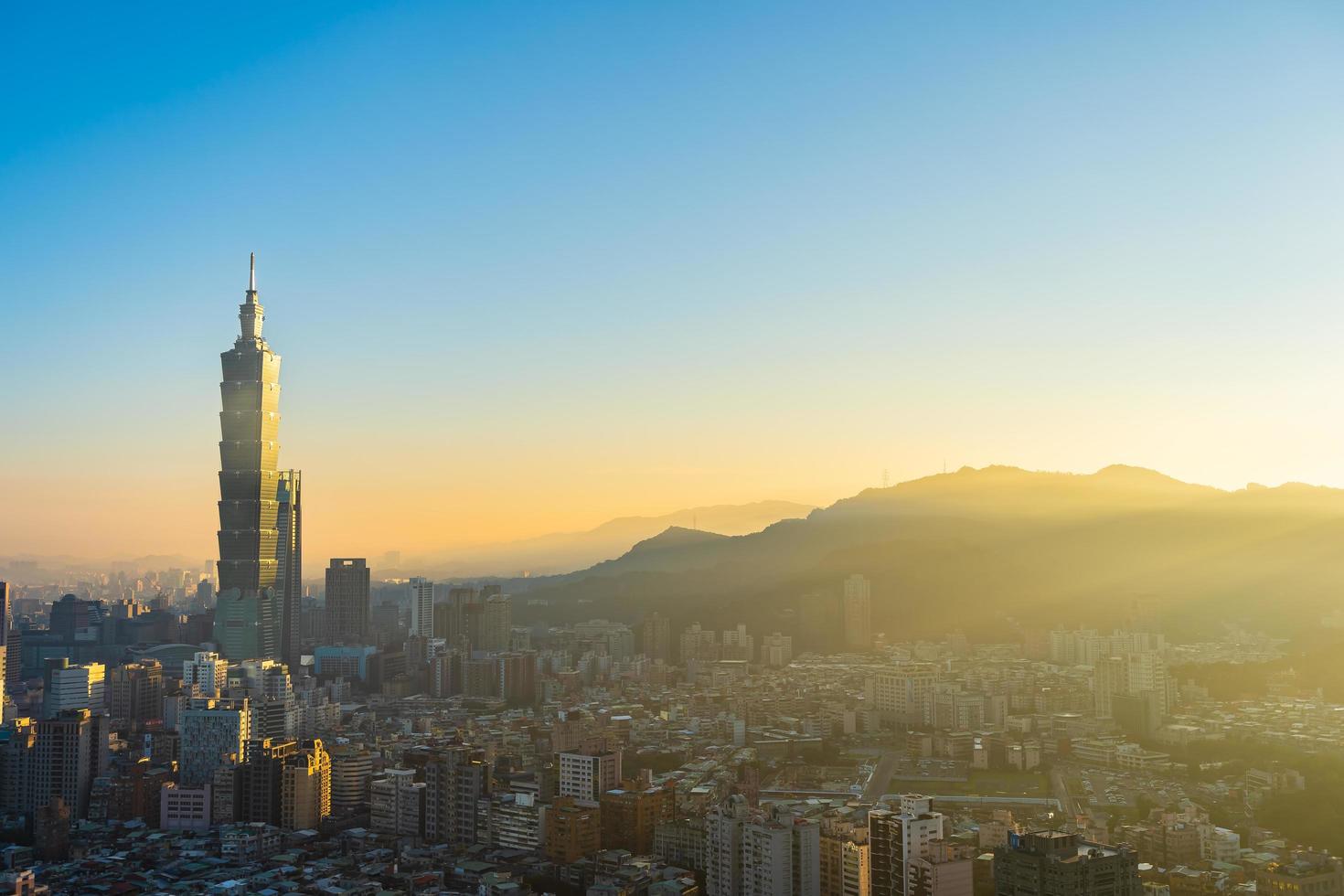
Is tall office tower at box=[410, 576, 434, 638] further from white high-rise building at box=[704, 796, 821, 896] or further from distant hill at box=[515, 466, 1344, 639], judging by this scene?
white high-rise building at box=[704, 796, 821, 896]

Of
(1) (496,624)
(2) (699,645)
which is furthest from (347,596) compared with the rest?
(2) (699,645)

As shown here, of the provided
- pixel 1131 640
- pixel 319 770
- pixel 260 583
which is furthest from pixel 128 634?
pixel 1131 640

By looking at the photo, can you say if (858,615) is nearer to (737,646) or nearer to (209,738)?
(737,646)

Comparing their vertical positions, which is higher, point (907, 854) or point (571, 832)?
point (907, 854)

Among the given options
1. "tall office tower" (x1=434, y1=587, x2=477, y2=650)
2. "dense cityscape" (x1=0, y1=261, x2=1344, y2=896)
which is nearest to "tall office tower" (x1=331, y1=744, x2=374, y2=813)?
"dense cityscape" (x1=0, y1=261, x2=1344, y2=896)

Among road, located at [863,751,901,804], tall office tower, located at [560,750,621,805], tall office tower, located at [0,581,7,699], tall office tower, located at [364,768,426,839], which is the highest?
tall office tower, located at [0,581,7,699]

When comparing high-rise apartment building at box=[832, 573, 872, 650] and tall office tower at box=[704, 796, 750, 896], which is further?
high-rise apartment building at box=[832, 573, 872, 650]

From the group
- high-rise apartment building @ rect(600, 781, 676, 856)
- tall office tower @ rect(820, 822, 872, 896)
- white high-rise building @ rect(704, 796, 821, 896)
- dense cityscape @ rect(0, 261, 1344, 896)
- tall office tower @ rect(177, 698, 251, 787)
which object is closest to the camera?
tall office tower @ rect(820, 822, 872, 896)
